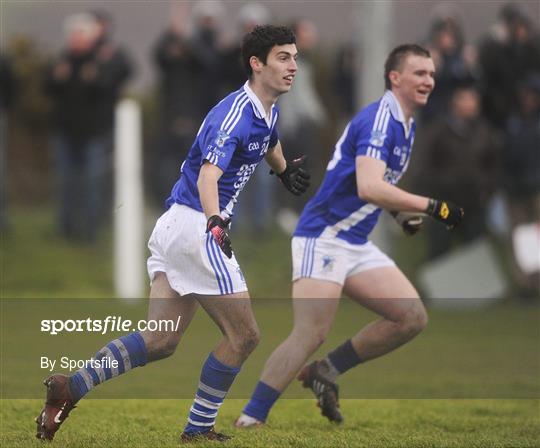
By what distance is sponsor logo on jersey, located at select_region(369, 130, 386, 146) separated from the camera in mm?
8094

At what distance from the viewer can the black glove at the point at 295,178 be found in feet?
25.8

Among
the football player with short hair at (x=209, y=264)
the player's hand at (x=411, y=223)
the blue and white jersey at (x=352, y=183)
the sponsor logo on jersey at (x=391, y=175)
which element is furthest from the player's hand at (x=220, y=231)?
the player's hand at (x=411, y=223)

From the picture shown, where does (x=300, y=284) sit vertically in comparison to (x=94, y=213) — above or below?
above

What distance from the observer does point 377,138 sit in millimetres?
8109

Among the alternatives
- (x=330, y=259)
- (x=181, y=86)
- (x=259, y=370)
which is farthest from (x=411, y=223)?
(x=181, y=86)

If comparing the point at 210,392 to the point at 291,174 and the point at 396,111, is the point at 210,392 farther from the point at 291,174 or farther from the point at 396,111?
the point at 396,111

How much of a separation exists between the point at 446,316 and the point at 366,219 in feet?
19.8

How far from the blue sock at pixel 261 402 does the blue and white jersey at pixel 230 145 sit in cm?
138

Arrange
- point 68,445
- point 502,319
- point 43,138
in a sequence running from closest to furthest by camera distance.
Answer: point 68,445 < point 502,319 < point 43,138

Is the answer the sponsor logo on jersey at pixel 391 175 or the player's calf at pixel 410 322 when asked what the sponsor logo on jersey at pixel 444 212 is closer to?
the sponsor logo on jersey at pixel 391 175

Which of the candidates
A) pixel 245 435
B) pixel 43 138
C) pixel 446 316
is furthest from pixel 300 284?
pixel 43 138

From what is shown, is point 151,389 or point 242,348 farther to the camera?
point 151,389

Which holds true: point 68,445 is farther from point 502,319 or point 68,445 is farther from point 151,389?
point 502,319

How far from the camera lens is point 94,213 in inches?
607
